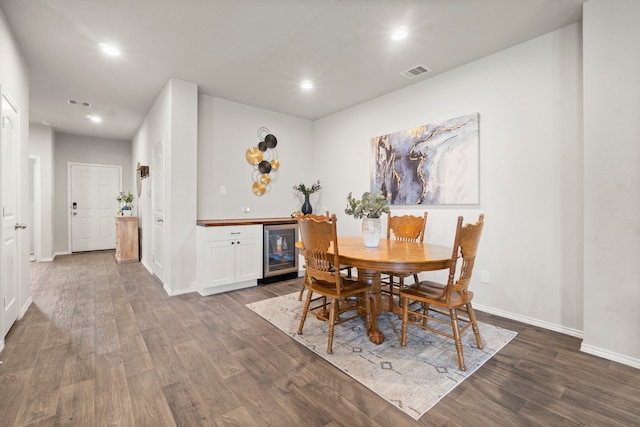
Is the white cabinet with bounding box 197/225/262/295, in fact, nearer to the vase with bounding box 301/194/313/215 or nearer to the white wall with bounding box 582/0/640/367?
the vase with bounding box 301/194/313/215

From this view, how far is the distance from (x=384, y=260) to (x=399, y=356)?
0.73 m

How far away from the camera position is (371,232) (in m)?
2.57

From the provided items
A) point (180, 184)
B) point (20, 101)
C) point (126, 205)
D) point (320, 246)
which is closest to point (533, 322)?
point (320, 246)

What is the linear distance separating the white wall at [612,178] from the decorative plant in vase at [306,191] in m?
3.41

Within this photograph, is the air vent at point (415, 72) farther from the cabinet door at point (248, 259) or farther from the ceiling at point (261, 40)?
the cabinet door at point (248, 259)

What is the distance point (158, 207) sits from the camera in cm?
421

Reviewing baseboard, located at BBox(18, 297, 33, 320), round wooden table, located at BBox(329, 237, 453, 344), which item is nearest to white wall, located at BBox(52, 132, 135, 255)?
baseboard, located at BBox(18, 297, 33, 320)

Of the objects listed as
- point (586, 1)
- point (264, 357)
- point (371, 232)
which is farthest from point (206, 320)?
point (586, 1)

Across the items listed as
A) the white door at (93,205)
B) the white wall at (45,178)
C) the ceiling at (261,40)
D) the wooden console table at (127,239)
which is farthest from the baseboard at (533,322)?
the white door at (93,205)

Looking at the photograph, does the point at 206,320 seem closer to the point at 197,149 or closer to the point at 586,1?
the point at 197,149

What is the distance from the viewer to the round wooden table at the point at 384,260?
1978 millimetres

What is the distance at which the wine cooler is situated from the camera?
4023 mm

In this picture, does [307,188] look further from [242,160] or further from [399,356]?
[399,356]

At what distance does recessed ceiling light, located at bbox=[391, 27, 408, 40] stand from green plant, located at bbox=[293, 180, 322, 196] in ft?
8.78
